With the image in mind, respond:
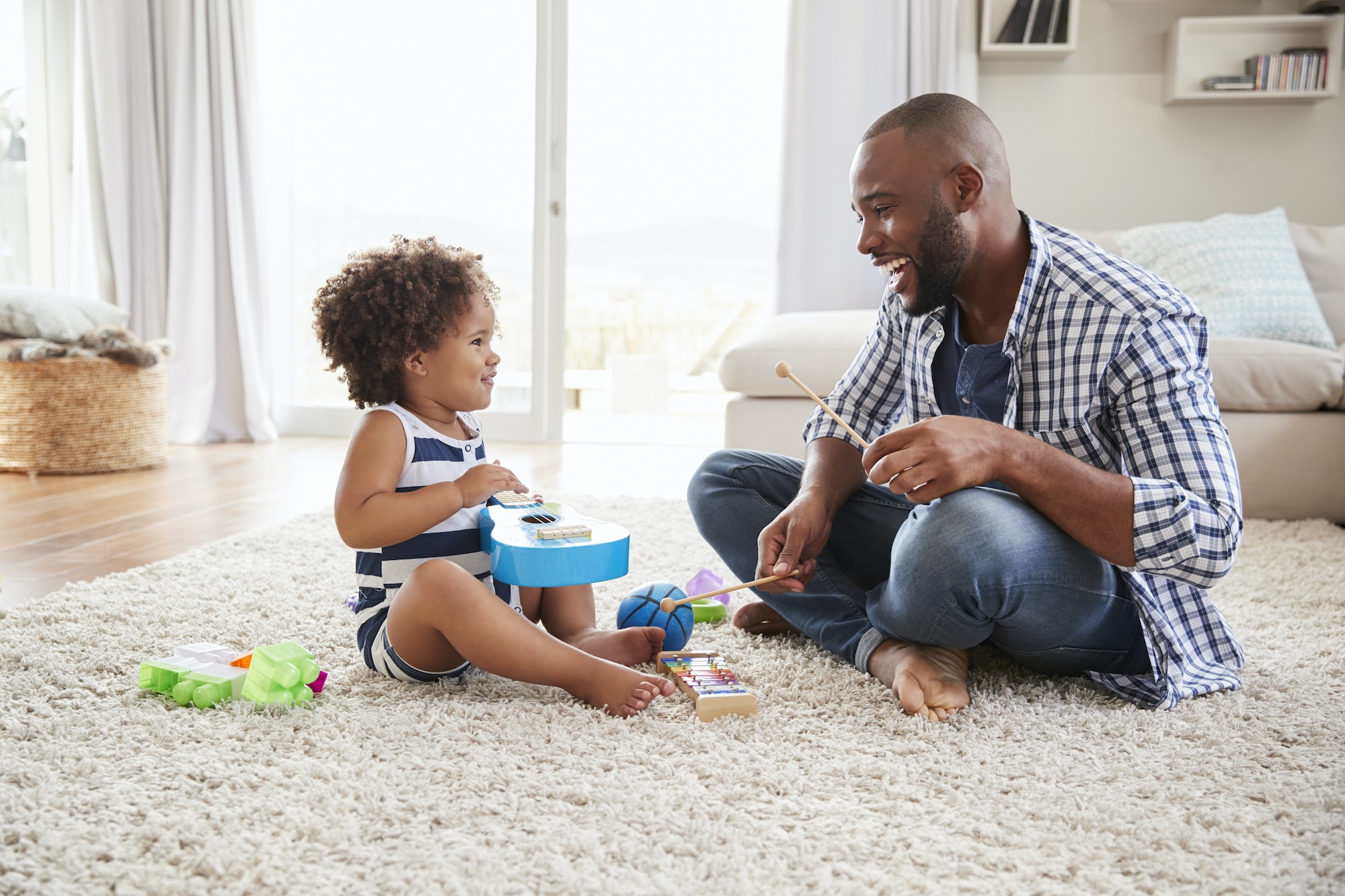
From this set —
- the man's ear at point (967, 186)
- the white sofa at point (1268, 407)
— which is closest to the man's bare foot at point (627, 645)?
the man's ear at point (967, 186)

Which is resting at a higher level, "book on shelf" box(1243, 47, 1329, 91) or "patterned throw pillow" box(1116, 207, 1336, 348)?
"book on shelf" box(1243, 47, 1329, 91)

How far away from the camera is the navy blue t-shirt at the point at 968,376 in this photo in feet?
4.25

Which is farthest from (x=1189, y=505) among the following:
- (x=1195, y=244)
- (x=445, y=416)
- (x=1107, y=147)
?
(x=1107, y=147)

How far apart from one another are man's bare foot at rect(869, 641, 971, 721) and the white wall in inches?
112

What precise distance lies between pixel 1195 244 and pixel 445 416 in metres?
2.47

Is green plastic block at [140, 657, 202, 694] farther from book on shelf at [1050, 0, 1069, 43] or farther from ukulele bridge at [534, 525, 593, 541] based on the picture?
book on shelf at [1050, 0, 1069, 43]

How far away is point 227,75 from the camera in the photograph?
145 inches

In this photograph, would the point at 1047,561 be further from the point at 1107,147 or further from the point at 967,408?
the point at 1107,147

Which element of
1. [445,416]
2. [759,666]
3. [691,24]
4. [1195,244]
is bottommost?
[759,666]

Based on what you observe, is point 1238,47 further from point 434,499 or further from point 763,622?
point 434,499

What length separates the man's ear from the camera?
1229 mm

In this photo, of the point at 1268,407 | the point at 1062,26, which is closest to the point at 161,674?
the point at 1268,407

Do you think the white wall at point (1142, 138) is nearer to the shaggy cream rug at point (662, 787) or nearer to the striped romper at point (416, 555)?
the shaggy cream rug at point (662, 787)

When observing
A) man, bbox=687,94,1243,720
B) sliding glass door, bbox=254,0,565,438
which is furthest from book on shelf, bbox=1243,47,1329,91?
man, bbox=687,94,1243,720
